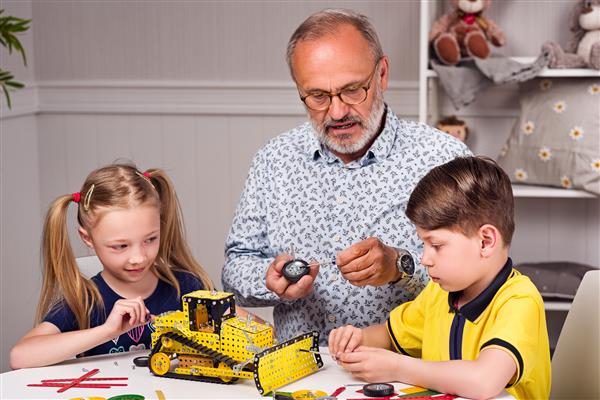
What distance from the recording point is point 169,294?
2127 mm

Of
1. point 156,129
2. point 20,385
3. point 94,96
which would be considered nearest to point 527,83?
point 156,129

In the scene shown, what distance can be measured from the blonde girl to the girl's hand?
5.3 inches

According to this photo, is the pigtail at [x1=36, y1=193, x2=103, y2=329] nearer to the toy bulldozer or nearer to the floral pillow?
A: the toy bulldozer

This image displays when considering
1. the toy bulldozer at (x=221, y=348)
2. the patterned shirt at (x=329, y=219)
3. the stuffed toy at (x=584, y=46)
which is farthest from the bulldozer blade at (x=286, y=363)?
the stuffed toy at (x=584, y=46)

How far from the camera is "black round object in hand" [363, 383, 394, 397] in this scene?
61.1 inches

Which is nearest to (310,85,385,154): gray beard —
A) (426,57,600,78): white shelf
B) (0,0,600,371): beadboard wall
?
(426,57,600,78): white shelf

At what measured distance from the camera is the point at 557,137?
10.7 ft

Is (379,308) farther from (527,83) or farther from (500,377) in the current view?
(527,83)

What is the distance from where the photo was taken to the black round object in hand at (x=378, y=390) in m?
1.55

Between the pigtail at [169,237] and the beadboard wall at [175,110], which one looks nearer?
the pigtail at [169,237]

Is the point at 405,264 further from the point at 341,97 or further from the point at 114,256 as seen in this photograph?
the point at 114,256

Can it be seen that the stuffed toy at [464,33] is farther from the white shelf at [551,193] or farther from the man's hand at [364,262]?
the man's hand at [364,262]

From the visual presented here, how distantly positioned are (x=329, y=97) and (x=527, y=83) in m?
1.57

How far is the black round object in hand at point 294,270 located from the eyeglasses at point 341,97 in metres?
0.40
